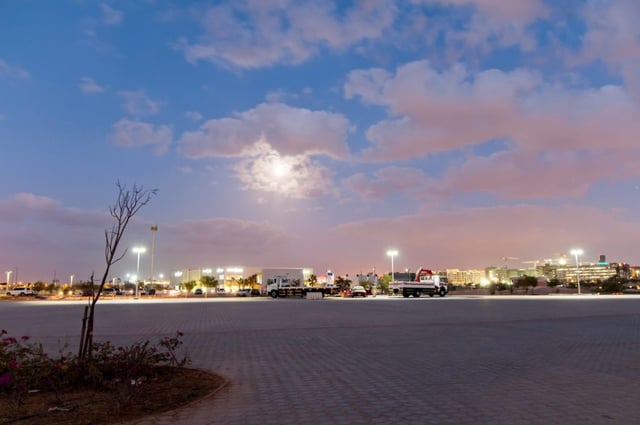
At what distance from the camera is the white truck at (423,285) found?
2087 inches

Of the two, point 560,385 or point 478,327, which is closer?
point 560,385

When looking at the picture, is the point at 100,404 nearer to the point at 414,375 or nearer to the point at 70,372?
the point at 70,372

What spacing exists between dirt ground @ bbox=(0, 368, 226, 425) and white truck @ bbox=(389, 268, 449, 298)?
47933 mm

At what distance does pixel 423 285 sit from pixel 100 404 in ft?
164

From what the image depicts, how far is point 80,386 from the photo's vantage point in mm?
6727

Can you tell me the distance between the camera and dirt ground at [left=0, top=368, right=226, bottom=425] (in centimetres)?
525

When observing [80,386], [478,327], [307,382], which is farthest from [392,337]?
[80,386]

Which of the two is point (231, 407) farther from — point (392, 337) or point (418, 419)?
point (392, 337)

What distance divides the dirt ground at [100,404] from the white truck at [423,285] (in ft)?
157

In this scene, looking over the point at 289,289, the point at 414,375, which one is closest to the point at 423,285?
the point at 289,289

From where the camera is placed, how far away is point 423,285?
53000 mm

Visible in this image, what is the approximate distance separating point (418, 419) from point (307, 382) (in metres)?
2.50

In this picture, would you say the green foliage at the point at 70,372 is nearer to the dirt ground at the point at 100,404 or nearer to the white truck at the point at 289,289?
the dirt ground at the point at 100,404

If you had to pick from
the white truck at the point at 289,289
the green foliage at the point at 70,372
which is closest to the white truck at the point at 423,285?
the white truck at the point at 289,289
